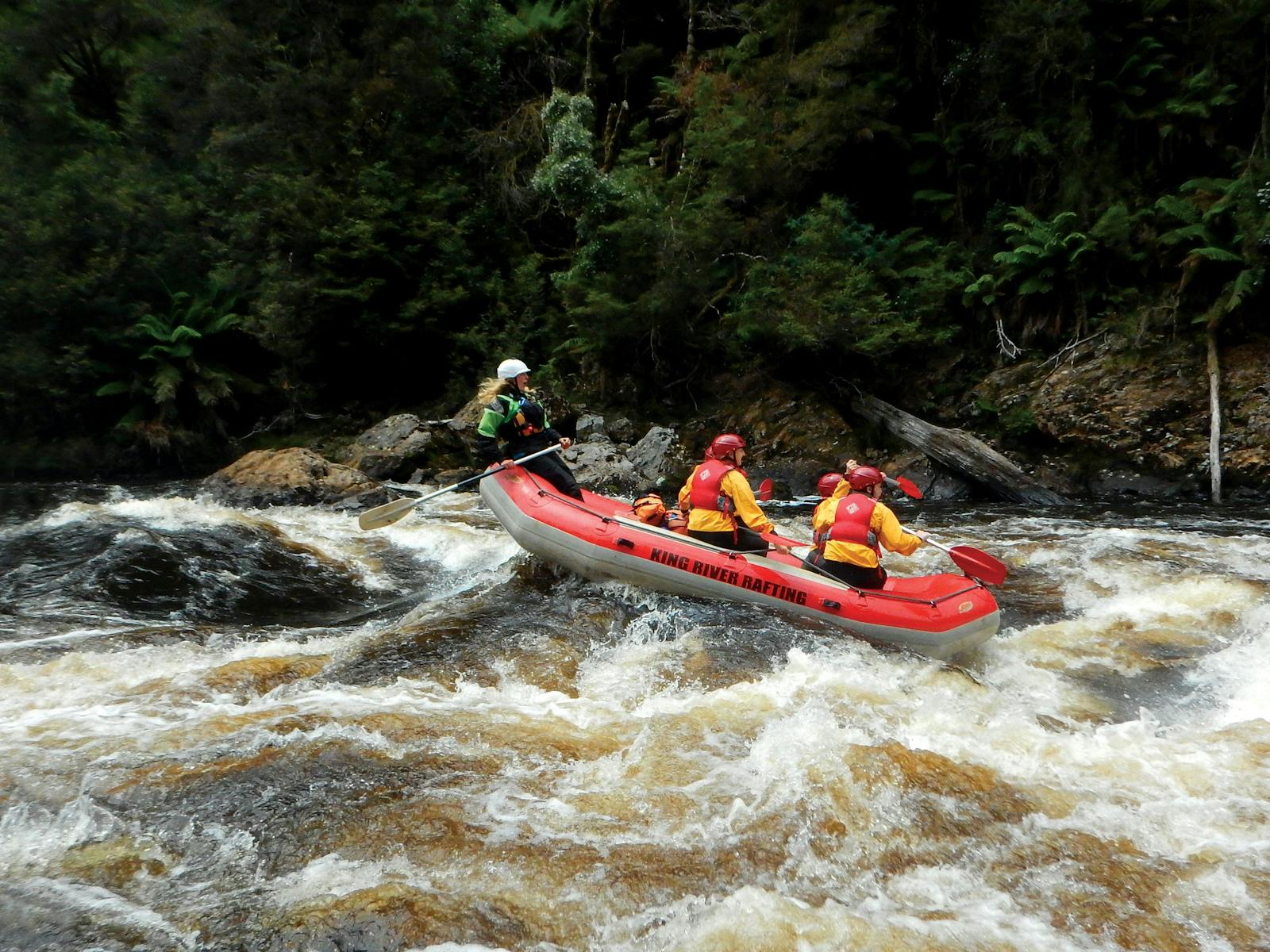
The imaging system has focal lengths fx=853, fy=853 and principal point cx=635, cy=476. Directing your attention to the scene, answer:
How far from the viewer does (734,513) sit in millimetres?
6426

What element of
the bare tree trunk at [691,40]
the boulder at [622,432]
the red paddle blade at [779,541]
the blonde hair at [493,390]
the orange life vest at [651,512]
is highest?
the bare tree trunk at [691,40]

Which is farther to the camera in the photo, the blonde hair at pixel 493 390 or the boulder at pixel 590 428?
the boulder at pixel 590 428

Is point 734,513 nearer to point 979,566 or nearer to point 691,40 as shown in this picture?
point 979,566

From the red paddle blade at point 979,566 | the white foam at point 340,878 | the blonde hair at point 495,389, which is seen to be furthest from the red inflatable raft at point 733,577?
the white foam at point 340,878

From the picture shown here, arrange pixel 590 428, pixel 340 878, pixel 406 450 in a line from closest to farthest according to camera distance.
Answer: pixel 340 878 → pixel 406 450 → pixel 590 428

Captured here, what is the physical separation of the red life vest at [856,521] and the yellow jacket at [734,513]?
540 millimetres

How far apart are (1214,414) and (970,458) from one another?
279 centimetres

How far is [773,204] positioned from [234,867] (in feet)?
42.4

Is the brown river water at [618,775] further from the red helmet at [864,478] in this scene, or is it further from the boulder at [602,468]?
the boulder at [602,468]

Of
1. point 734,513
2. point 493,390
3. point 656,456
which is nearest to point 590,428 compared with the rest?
point 656,456

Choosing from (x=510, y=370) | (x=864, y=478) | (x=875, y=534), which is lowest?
(x=875, y=534)

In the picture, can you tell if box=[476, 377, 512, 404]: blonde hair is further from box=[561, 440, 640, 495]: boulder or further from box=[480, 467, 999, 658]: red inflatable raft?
box=[561, 440, 640, 495]: boulder

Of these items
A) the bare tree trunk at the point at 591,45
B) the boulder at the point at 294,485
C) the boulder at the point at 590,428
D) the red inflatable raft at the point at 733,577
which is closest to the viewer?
the red inflatable raft at the point at 733,577

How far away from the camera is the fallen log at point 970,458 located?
10969mm
